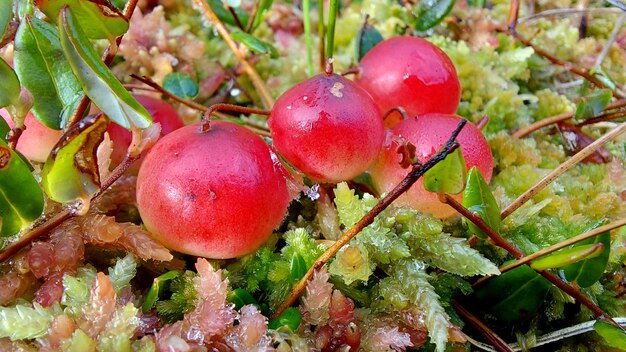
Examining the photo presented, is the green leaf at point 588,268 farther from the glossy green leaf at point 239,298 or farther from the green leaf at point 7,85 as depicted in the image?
the green leaf at point 7,85

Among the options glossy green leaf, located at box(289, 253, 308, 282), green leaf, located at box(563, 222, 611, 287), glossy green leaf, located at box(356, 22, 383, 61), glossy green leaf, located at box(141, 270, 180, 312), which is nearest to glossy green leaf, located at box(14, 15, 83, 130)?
glossy green leaf, located at box(141, 270, 180, 312)

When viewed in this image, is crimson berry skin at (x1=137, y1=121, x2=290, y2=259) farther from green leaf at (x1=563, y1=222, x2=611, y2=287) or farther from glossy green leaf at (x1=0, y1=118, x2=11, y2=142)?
green leaf at (x1=563, y1=222, x2=611, y2=287)

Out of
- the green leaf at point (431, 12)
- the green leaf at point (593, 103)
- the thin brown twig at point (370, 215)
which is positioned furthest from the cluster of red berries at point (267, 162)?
the green leaf at point (431, 12)

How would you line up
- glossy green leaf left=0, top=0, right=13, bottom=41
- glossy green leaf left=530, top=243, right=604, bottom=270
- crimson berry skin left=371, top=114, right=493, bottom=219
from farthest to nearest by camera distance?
crimson berry skin left=371, top=114, right=493, bottom=219 < glossy green leaf left=0, top=0, right=13, bottom=41 < glossy green leaf left=530, top=243, right=604, bottom=270

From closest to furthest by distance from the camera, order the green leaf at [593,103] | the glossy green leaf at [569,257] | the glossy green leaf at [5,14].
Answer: the glossy green leaf at [569,257] → the glossy green leaf at [5,14] → the green leaf at [593,103]

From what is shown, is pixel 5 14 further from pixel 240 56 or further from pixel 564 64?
pixel 564 64
